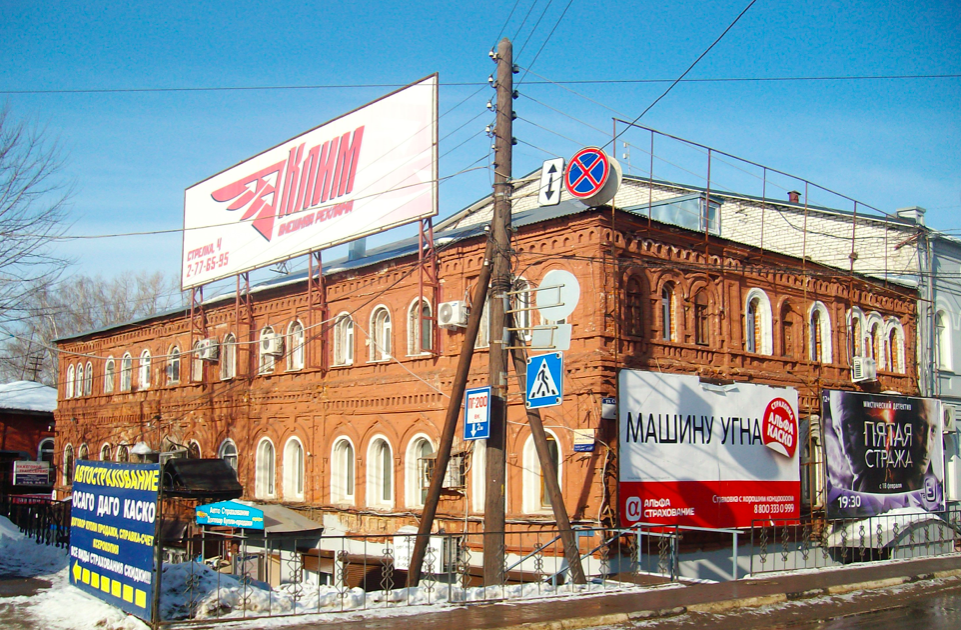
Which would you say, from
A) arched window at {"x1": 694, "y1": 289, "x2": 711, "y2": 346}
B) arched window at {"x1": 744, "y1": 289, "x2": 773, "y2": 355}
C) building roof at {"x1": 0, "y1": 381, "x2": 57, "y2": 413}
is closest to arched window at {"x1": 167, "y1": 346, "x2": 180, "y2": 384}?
building roof at {"x1": 0, "y1": 381, "x2": 57, "y2": 413}

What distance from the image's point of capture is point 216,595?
10.8 metres

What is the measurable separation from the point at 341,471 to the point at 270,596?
Answer: 45.7 ft

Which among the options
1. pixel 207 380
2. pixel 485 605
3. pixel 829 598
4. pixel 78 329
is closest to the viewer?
pixel 485 605

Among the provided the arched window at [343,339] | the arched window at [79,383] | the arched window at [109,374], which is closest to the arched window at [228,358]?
the arched window at [343,339]

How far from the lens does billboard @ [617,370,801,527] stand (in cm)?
1839

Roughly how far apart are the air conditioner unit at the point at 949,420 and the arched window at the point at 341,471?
1768 cm

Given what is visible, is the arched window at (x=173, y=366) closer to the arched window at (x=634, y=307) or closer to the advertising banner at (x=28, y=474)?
the advertising banner at (x=28, y=474)

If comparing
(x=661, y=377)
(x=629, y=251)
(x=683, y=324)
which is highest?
(x=629, y=251)

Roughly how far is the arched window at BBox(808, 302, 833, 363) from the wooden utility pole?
12.2m

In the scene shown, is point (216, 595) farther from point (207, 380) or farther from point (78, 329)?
point (78, 329)

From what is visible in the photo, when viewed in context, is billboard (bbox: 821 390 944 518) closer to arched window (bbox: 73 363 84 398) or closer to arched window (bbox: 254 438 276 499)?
arched window (bbox: 254 438 276 499)

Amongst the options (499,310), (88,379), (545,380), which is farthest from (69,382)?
(545,380)

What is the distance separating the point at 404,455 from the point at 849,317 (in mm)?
12981

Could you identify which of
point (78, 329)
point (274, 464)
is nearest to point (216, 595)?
point (274, 464)
